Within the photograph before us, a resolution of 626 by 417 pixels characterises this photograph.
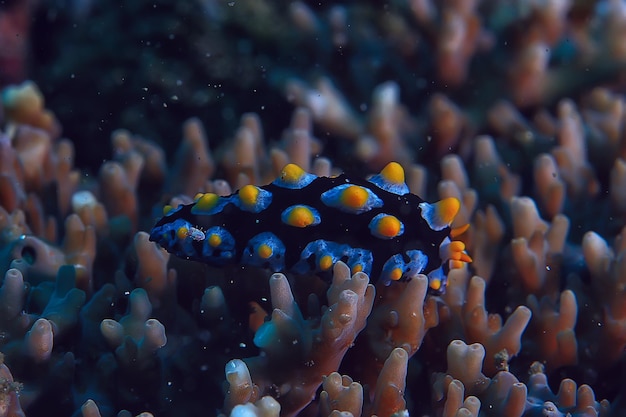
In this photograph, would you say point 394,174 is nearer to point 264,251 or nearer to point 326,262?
point 326,262

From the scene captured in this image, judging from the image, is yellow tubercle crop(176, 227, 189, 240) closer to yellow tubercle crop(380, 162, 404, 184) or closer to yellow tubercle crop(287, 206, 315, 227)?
yellow tubercle crop(287, 206, 315, 227)

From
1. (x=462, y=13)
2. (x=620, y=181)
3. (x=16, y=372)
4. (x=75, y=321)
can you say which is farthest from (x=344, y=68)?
(x=16, y=372)

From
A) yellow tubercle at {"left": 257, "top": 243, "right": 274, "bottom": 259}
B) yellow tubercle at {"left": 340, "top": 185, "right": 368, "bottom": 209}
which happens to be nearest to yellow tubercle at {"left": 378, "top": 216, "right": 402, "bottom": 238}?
yellow tubercle at {"left": 340, "top": 185, "right": 368, "bottom": 209}

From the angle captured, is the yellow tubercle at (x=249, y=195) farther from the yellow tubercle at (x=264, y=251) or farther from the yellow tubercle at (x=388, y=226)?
the yellow tubercle at (x=388, y=226)

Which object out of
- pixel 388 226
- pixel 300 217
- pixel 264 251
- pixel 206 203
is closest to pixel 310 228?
pixel 300 217

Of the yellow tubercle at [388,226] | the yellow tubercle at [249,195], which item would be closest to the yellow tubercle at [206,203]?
the yellow tubercle at [249,195]

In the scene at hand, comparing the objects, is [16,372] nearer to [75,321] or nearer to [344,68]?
[75,321]
